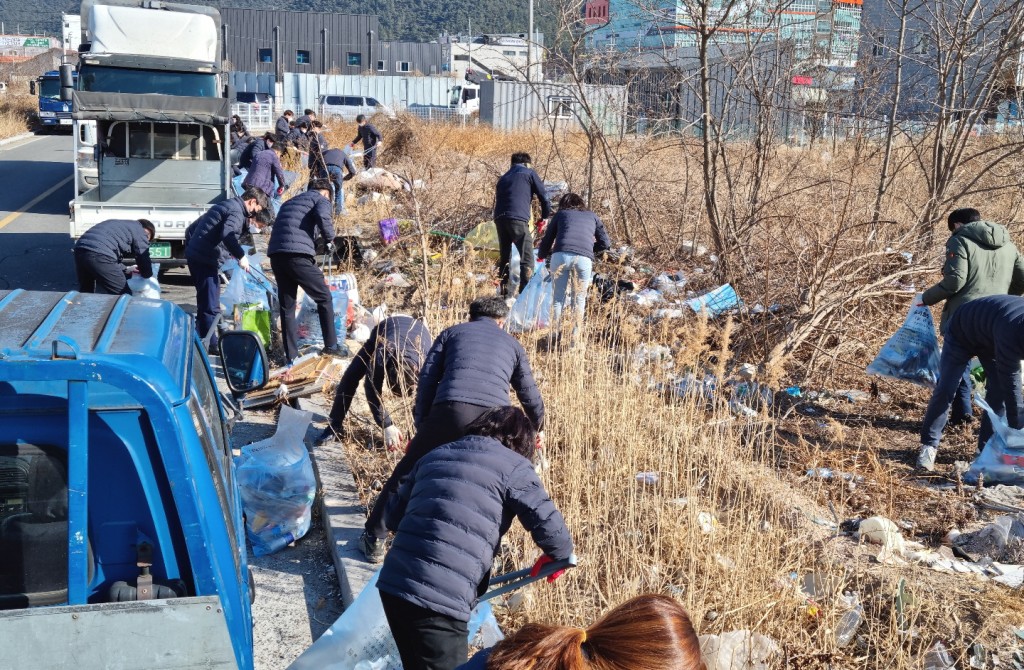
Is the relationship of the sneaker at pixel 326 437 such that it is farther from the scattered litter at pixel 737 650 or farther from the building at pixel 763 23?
the building at pixel 763 23

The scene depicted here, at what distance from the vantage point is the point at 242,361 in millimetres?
3885

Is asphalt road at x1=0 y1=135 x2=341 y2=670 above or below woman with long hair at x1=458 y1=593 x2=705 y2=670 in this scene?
below

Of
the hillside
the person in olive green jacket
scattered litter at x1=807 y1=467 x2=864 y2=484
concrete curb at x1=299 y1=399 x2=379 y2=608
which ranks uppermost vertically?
the hillside

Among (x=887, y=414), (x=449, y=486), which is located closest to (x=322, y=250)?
(x=887, y=414)

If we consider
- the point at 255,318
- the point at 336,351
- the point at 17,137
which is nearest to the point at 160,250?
the point at 255,318

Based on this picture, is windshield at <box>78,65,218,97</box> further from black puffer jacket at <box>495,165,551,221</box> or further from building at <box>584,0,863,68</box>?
building at <box>584,0,863,68</box>

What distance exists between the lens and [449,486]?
9.83ft

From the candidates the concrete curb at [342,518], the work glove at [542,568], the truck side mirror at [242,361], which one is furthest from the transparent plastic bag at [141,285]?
the work glove at [542,568]

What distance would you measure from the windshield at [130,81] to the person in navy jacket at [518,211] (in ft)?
18.5

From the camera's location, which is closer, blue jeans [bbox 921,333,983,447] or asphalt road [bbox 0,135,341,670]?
asphalt road [bbox 0,135,341,670]

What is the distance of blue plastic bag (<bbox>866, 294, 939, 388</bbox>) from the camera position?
677 centimetres

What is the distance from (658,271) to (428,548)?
7.93m

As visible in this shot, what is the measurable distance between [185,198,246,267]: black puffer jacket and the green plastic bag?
46 cm

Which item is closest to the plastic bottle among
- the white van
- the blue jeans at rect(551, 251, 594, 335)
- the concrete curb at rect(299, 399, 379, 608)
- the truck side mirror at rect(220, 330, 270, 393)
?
the concrete curb at rect(299, 399, 379, 608)
